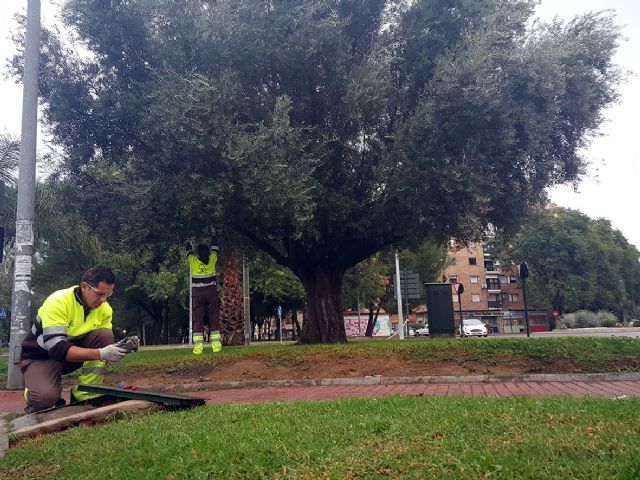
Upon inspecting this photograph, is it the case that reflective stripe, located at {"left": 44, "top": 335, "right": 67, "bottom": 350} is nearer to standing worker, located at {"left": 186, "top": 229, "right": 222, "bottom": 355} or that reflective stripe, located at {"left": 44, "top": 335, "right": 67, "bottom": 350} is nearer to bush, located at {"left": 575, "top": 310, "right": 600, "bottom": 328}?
standing worker, located at {"left": 186, "top": 229, "right": 222, "bottom": 355}

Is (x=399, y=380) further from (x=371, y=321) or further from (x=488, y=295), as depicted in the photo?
(x=488, y=295)

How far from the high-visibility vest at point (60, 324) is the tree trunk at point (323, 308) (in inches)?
342

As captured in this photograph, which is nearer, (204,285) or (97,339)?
(97,339)

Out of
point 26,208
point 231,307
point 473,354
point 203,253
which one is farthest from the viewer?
point 231,307

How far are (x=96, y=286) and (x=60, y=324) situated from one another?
0.47 meters

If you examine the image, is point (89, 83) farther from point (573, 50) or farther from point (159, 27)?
point (573, 50)

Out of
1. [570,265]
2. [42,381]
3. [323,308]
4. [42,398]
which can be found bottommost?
[42,398]

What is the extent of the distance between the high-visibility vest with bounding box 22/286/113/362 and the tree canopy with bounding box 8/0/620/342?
5.13 m

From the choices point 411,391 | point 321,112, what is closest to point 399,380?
point 411,391

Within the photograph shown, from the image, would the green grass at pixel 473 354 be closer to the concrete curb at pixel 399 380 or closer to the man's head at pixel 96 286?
the concrete curb at pixel 399 380

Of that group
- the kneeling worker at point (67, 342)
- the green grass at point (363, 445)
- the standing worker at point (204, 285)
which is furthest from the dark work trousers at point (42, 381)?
the standing worker at point (204, 285)

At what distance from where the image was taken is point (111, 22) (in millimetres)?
12070

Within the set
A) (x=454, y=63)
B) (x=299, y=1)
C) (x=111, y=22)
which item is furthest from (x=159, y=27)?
(x=454, y=63)

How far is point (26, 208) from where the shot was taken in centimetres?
1015
